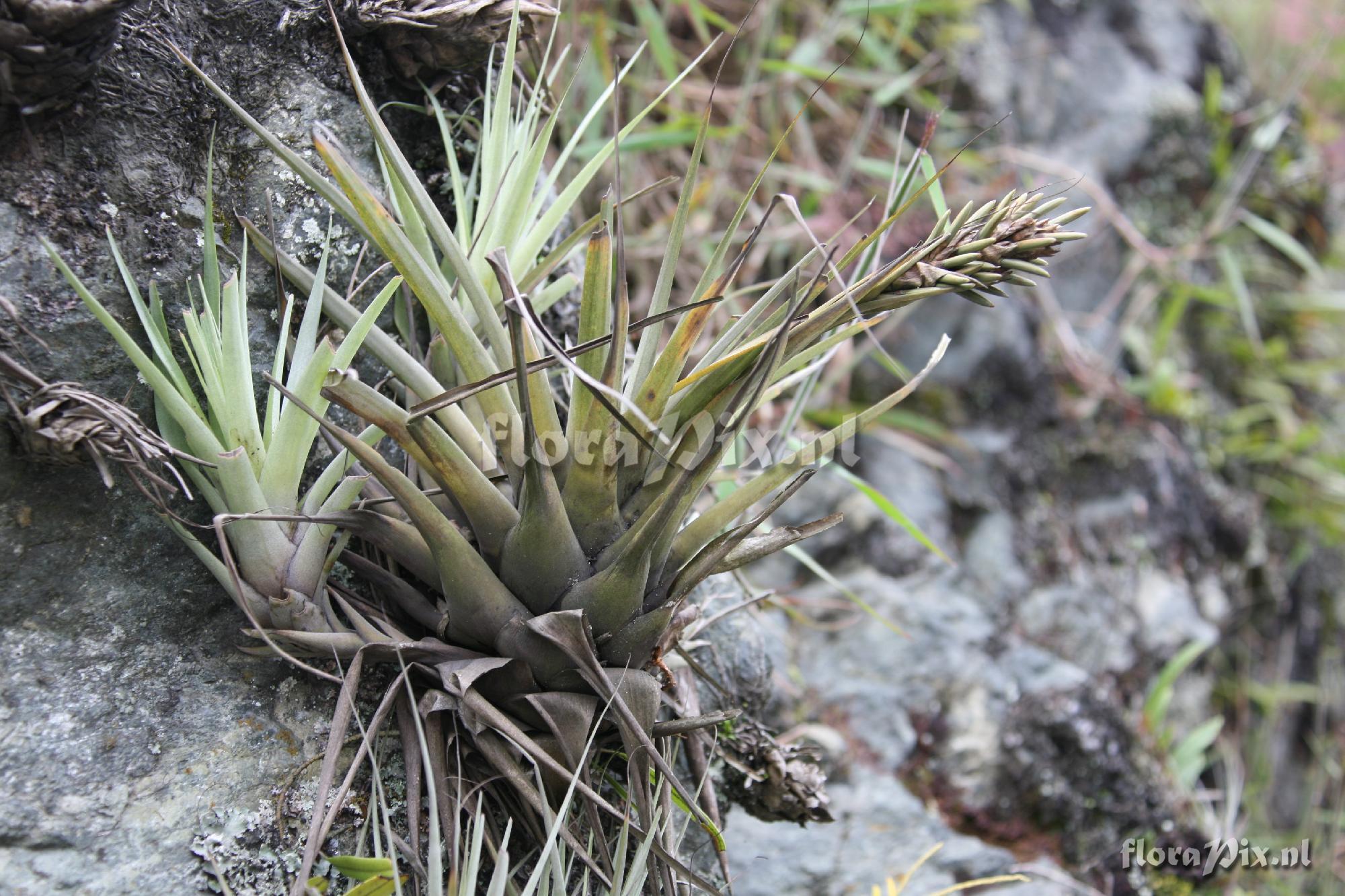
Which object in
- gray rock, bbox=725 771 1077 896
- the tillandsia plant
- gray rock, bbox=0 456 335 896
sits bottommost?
gray rock, bbox=725 771 1077 896

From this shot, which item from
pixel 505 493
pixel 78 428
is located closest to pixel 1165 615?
pixel 505 493

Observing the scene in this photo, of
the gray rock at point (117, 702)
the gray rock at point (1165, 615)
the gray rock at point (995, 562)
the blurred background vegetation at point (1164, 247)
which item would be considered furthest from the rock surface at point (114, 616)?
the gray rock at point (1165, 615)

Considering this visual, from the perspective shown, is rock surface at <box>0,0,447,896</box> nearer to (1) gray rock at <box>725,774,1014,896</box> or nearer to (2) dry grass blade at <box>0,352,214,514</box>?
(2) dry grass blade at <box>0,352,214,514</box>

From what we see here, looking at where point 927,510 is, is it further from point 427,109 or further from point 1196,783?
point 427,109

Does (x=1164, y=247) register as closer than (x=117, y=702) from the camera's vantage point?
No

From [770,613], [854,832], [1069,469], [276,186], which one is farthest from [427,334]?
[1069,469]

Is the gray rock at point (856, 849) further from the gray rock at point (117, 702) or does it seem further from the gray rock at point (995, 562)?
the gray rock at point (117, 702)

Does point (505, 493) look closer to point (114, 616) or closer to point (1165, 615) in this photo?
point (114, 616)

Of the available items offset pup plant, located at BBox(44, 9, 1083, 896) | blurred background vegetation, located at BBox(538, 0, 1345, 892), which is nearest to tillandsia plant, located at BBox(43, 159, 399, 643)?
offset pup plant, located at BBox(44, 9, 1083, 896)
